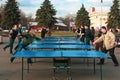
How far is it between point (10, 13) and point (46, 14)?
10.2 meters

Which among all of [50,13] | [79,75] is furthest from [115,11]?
[79,75]

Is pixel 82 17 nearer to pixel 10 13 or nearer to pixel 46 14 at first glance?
pixel 46 14

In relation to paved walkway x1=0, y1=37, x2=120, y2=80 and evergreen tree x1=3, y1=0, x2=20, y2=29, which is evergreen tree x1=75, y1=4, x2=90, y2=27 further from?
paved walkway x1=0, y1=37, x2=120, y2=80

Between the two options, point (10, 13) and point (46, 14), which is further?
point (46, 14)

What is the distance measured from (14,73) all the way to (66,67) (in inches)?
112

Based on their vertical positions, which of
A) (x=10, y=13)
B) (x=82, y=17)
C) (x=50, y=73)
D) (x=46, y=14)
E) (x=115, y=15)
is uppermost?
(x=10, y=13)

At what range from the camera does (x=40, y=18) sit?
311 ft

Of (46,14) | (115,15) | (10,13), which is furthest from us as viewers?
(115,15)

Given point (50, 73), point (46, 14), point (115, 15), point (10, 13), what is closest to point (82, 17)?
point (115, 15)

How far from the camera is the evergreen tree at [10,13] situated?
3442 inches

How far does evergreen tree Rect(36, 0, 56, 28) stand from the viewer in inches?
3679

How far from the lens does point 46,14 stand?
3711 inches

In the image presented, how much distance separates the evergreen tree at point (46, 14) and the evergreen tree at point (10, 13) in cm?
760

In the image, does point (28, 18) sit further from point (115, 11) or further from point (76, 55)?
point (76, 55)
